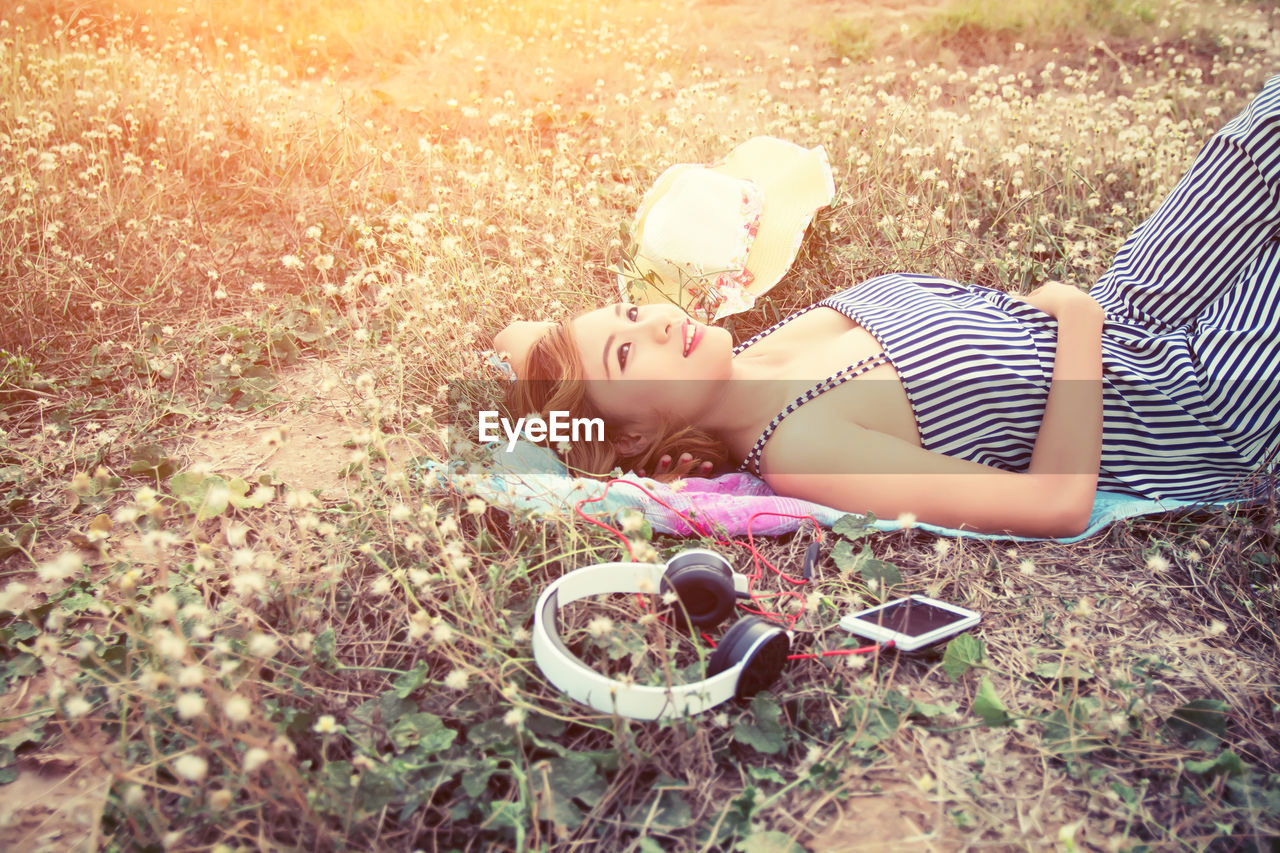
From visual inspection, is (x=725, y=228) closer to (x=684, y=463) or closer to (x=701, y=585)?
(x=684, y=463)

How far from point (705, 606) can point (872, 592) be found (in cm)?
61

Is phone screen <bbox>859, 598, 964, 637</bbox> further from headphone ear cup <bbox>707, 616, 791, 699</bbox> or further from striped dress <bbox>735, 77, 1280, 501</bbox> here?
striped dress <bbox>735, 77, 1280, 501</bbox>

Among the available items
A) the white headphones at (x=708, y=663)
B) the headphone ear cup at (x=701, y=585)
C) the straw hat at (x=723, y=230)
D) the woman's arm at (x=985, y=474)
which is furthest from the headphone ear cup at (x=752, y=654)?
the straw hat at (x=723, y=230)

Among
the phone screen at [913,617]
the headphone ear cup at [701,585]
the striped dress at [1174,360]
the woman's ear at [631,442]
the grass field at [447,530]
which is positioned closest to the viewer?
the grass field at [447,530]

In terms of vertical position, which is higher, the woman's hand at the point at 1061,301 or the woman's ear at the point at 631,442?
the woman's hand at the point at 1061,301

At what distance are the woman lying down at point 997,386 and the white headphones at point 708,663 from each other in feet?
2.69

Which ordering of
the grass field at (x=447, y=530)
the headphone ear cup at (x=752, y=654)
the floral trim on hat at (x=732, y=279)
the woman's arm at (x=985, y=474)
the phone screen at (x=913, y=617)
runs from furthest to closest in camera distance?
the floral trim on hat at (x=732, y=279) → the woman's arm at (x=985, y=474) → the phone screen at (x=913, y=617) → the headphone ear cup at (x=752, y=654) → the grass field at (x=447, y=530)

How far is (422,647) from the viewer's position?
2189 millimetres

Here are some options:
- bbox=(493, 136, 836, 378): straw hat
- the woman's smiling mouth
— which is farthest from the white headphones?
bbox=(493, 136, 836, 378): straw hat

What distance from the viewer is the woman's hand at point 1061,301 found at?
281 centimetres

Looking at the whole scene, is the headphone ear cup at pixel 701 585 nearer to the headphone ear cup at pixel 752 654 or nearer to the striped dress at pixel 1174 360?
the headphone ear cup at pixel 752 654

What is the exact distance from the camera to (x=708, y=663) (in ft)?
6.61

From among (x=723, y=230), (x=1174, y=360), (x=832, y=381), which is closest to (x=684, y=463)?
(x=832, y=381)

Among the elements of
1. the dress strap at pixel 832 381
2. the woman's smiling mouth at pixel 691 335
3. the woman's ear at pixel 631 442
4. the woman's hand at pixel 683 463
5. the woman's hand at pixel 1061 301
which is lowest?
the woman's hand at pixel 683 463
